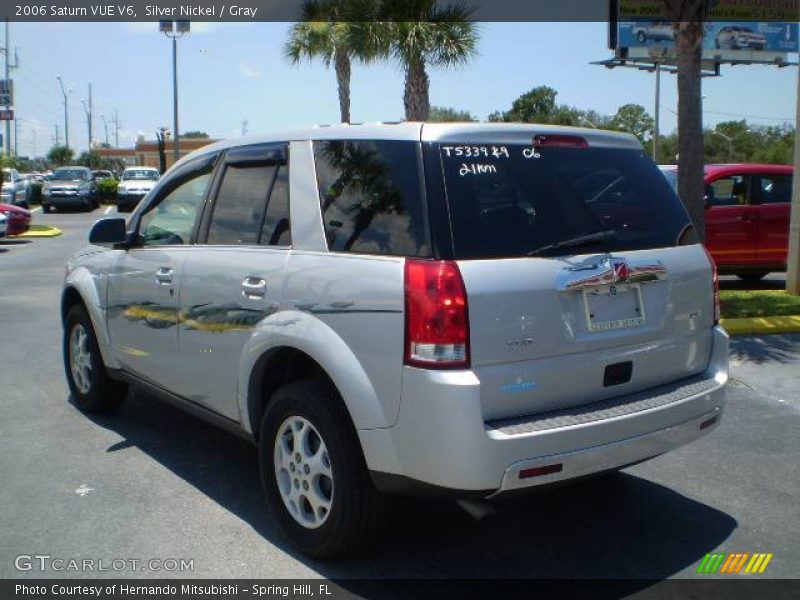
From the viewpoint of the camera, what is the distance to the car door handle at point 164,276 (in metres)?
4.89

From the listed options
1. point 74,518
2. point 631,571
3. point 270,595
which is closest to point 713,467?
point 631,571

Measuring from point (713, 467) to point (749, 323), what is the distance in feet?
12.7

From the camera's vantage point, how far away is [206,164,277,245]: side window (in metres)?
4.41

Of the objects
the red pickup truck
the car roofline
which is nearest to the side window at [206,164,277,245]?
the car roofline

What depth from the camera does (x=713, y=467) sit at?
515 cm

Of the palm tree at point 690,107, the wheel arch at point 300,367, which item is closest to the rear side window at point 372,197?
the wheel arch at point 300,367

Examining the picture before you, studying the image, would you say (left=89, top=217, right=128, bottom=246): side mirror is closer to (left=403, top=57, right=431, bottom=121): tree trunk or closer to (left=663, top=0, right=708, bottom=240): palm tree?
(left=663, top=0, right=708, bottom=240): palm tree

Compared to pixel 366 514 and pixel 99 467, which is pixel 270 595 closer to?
pixel 366 514

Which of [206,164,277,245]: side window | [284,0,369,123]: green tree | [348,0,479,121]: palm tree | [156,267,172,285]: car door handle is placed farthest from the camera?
[284,0,369,123]: green tree

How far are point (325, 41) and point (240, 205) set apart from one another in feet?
68.2

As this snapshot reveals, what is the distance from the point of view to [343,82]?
25.2 m

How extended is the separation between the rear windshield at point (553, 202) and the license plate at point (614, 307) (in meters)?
0.18

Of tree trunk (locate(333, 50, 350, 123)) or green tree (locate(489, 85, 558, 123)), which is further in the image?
green tree (locate(489, 85, 558, 123))

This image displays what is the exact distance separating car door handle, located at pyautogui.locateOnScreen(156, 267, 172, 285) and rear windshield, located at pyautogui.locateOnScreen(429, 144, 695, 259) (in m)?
2.03
